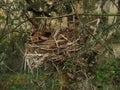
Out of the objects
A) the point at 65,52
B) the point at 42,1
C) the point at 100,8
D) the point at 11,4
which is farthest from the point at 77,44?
the point at 100,8

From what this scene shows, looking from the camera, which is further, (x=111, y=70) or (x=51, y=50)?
(x=111, y=70)

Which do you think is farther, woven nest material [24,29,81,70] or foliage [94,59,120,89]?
foliage [94,59,120,89]

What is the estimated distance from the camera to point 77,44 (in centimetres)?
219

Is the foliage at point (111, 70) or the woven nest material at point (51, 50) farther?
the foliage at point (111, 70)

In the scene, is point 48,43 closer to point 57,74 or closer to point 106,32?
point 57,74

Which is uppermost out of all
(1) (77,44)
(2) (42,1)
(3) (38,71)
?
(2) (42,1)

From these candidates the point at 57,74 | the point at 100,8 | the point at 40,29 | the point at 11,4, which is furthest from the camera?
the point at 100,8

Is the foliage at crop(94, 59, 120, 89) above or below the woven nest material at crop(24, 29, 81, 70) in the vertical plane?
below

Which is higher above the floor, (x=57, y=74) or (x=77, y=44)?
(x=77, y=44)

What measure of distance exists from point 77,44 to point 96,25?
17cm

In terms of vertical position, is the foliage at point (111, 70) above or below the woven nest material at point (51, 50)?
below

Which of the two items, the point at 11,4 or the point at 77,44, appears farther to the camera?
the point at 11,4

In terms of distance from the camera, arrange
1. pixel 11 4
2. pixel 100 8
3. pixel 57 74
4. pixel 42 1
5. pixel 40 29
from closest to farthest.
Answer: pixel 57 74 → pixel 40 29 → pixel 11 4 → pixel 42 1 → pixel 100 8

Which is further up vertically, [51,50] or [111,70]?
[51,50]
